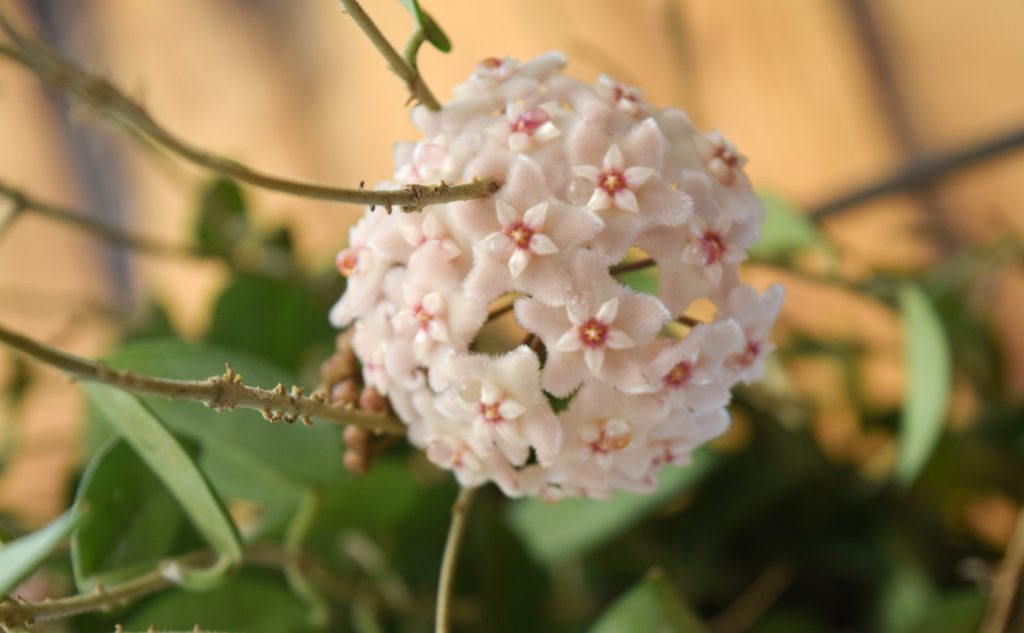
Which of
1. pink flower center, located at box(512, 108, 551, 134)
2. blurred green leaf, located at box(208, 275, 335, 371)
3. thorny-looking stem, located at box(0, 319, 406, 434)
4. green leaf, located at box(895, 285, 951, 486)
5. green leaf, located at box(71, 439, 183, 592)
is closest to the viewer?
thorny-looking stem, located at box(0, 319, 406, 434)

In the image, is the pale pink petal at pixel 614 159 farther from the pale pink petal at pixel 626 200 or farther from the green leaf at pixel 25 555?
the green leaf at pixel 25 555

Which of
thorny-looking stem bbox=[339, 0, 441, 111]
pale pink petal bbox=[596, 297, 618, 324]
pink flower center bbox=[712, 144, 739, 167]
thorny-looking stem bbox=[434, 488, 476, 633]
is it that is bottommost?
thorny-looking stem bbox=[434, 488, 476, 633]

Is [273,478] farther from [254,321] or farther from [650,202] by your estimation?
[650,202]

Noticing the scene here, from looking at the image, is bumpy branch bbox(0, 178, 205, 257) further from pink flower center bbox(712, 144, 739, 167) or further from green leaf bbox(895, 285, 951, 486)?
green leaf bbox(895, 285, 951, 486)

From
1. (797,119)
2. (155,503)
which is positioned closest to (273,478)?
(155,503)

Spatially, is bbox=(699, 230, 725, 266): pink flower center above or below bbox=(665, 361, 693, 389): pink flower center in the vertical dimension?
above

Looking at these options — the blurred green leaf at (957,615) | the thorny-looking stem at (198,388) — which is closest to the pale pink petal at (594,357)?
the thorny-looking stem at (198,388)

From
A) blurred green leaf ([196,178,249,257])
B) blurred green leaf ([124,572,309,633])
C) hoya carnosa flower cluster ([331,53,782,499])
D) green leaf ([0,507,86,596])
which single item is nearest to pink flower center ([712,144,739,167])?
hoya carnosa flower cluster ([331,53,782,499])
